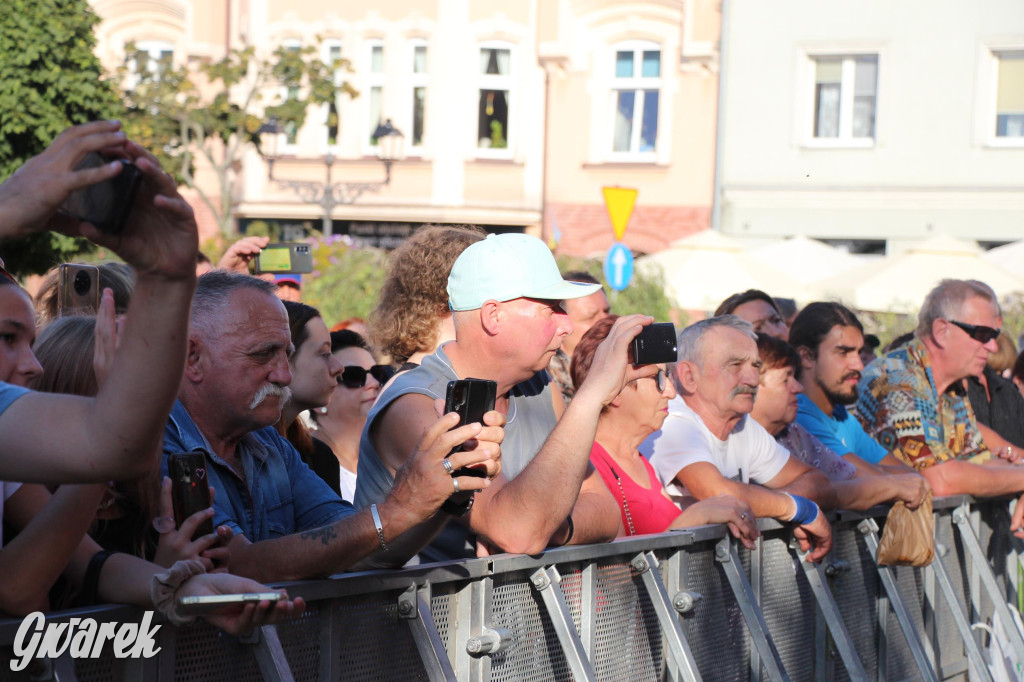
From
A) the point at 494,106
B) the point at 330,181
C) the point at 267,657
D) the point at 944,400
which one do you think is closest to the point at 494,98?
the point at 494,106

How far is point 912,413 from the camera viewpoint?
6.56m

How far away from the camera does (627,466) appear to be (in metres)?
4.68

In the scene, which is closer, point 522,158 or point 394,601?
point 394,601

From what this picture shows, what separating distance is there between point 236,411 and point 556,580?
1.01 meters

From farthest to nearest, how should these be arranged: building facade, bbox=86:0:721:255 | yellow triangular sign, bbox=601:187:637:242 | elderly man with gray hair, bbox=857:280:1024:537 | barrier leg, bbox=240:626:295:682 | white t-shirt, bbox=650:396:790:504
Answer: building facade, bbox=86:0:721:255
yellow triangular sign, bbox=601:187:637:242
elderly man with gray hair, bbox=857:280:1024:537
white t-shirt, bbox=650:396:790:504
barrier leg, bbox=240:626:295:682

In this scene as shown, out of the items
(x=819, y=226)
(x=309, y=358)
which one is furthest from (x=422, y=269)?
(x=819, y=226)

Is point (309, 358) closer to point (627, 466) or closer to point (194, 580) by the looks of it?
point (627, 466)

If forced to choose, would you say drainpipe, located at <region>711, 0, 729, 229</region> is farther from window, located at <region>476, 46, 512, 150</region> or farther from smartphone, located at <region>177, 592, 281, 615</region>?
smartphone, located at <region>177, 592, 281, 615</region>

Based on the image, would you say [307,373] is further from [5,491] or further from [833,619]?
[5,491]

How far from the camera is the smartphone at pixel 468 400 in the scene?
9.22ft

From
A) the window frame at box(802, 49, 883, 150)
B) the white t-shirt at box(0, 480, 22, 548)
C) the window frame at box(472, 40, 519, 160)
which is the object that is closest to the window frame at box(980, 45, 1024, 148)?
the window frame at box(802, 49, 883, 150)

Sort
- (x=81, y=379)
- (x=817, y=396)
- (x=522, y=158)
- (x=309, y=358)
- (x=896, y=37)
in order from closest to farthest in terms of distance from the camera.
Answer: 1. (x=81, y=379)
2. (x=309, y=358)
3. (x=817, y=396)
4. (x=896, y=37)
5. (x=522, y=158)

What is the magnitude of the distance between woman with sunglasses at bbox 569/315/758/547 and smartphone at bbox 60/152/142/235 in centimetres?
280

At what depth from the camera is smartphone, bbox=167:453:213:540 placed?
8.97 ft
